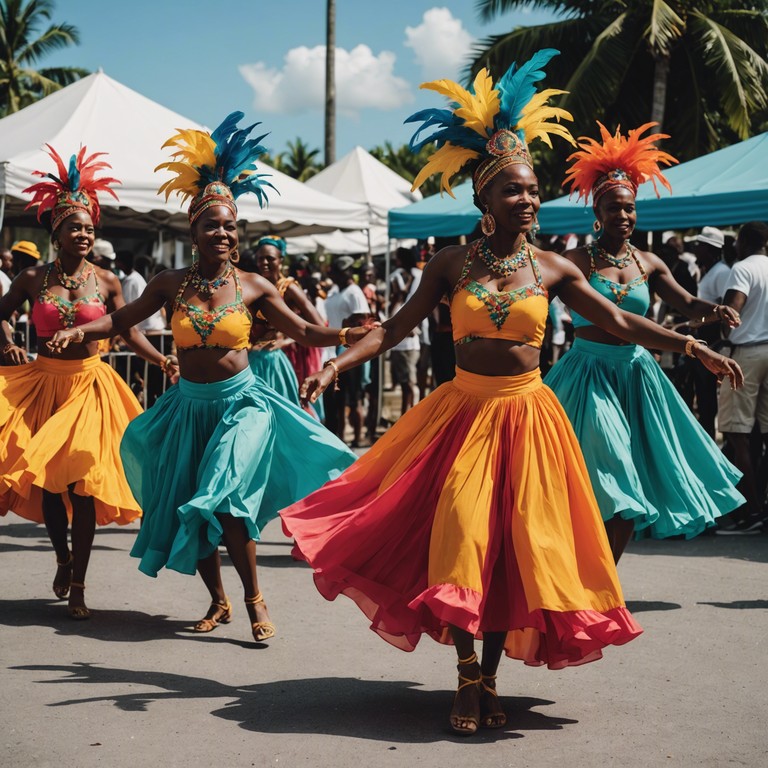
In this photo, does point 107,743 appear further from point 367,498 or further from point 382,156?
point 382,156

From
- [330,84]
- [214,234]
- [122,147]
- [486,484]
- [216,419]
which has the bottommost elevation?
[486,484]

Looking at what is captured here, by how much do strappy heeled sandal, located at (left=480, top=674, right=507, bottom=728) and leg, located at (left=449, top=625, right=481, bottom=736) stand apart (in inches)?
2.4

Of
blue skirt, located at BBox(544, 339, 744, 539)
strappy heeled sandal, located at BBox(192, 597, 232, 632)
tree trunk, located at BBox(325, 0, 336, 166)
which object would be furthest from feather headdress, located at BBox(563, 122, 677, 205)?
tree trunk, located at BBox(325, 0, 336, 166)

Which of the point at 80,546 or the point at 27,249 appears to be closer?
the point at 80,546

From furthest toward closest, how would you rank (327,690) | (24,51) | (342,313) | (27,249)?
(24,51), (342,313), (27,249), (327,690)

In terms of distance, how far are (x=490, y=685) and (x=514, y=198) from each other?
198 cm

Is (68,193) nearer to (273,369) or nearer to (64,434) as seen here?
(64,434)

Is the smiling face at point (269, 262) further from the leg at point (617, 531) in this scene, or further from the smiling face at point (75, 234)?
the leg at point (617, 531)

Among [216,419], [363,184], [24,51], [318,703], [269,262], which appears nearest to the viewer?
[318,703]

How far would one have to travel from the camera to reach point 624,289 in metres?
6.52

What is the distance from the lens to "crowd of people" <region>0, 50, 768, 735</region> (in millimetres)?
4480

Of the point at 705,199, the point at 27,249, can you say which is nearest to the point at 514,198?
the point at 27,249

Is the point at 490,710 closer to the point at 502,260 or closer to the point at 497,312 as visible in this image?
the point at 497,312

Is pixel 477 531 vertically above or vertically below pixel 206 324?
below
